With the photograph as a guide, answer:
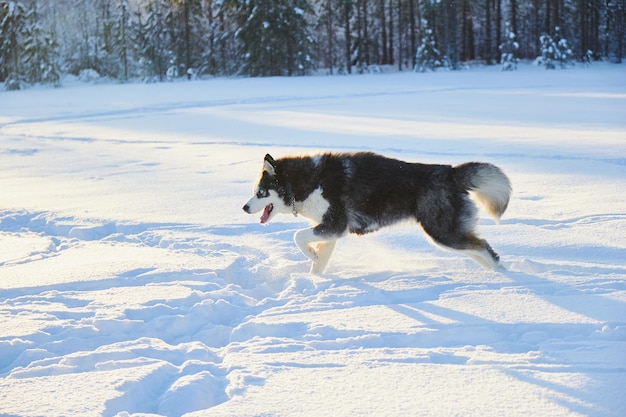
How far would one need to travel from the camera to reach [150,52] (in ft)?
158

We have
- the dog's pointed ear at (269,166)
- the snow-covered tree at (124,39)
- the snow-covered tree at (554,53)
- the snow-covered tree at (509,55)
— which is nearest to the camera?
the dog's pointed ear at (269,166)

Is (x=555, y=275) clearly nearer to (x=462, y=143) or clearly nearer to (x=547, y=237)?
(x=547, y=237)

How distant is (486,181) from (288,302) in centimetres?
196

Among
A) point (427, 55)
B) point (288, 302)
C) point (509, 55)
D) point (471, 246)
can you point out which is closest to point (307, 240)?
point (288, 302)

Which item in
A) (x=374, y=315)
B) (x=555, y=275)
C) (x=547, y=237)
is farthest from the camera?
(x=547, y=237)

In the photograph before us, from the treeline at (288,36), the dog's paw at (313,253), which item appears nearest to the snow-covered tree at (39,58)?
the treeline at (288,36)

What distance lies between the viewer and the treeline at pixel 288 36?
4356 centimetres

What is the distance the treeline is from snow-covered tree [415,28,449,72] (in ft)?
0.59

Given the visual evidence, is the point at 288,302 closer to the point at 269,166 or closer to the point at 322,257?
the point at 322,257

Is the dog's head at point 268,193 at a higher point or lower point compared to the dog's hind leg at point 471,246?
higher

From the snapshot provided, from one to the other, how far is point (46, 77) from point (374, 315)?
45803mm

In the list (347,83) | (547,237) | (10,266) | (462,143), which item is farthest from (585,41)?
(10,266)

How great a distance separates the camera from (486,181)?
5594 mm

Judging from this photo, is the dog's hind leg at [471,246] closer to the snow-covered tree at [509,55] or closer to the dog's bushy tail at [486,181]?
the dog's bushy tail at [486,181]
